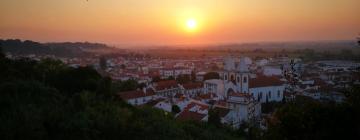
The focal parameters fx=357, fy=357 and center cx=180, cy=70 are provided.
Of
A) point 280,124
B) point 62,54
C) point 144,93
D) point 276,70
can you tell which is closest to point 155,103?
point 144,93

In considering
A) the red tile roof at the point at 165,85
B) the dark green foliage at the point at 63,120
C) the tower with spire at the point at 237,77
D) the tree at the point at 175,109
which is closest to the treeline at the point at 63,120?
the dark green foliage at the point at 63,120

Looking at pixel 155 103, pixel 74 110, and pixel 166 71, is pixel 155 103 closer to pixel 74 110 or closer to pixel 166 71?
pixel 74 110

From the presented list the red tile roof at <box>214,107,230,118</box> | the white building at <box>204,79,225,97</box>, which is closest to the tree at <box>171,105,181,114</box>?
the red tile roof at <box>214,107,230,118</box>

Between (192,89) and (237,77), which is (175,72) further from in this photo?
(237,77)

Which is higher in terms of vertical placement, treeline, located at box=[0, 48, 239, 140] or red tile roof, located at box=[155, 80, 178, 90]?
treeline, located at box=[0, 48, 239, 140]

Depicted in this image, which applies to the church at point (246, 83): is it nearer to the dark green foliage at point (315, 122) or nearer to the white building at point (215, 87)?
the white building at point (215, 87)

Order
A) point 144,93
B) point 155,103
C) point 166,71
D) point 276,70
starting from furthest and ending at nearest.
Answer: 1. point 166,71
2. point 276,70
3. point 144,93
4. point 155,103

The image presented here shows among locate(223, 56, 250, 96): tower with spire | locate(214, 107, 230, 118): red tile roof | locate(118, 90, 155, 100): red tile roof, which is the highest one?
locate(223, 56, 250, 96): tower with spire

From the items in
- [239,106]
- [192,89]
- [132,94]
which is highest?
[132,94]

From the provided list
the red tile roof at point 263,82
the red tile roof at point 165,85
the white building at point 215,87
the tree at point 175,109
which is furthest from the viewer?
the red tile roof at point 165,85

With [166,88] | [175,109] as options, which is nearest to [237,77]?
[166,88]

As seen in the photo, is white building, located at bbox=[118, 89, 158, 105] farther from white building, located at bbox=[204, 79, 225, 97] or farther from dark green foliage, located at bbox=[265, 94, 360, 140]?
dark green foliage, located at bbox=[265, 94, 360, 140]
